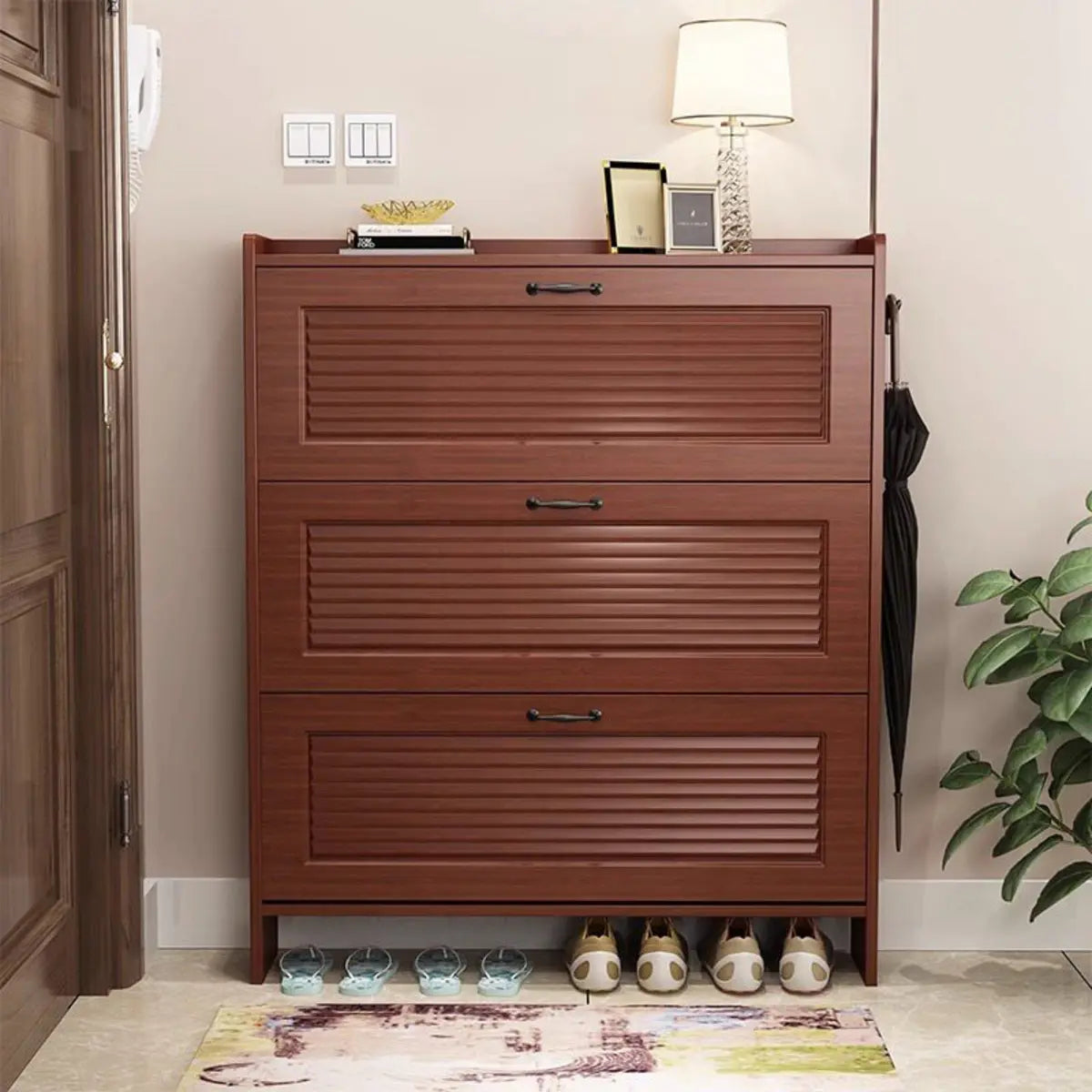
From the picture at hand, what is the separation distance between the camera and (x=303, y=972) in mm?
3213

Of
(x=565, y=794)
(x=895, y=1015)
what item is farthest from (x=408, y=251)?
(x=895, y=1015)

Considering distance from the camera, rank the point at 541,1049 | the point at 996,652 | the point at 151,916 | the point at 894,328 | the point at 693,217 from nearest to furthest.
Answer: the point at 541,1049 → the point at 996,652 → the point at 693,217 → the point at 894,328 → the point at 151,916

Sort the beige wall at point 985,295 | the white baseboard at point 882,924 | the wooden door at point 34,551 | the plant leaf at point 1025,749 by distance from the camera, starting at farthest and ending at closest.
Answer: the white baseboard at point 882,924
the beige wall at point 985,295
the plant leaf at point 1025,749
the wooden door at point 34,551

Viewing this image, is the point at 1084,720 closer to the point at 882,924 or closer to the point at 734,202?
the point at 882,924

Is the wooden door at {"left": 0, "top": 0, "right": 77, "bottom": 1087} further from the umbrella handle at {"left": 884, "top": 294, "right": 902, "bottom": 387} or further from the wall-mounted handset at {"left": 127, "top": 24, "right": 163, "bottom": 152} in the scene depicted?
the umbrella handle at {"left": 884, "top": 294, "right": 902, "bottom": 387}

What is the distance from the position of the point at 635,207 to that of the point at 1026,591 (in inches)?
40.6

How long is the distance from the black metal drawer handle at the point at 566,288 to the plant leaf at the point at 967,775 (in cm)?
114

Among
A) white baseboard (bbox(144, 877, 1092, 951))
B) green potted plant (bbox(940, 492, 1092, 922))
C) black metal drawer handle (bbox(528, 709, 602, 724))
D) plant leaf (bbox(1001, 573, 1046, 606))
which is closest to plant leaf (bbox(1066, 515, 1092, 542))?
green potted plant (bbox(940, 492, 1092, 922))

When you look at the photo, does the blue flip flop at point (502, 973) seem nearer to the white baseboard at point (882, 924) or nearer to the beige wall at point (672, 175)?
the white baseboard at point (882, 924)

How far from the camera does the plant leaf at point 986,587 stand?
3.09 m

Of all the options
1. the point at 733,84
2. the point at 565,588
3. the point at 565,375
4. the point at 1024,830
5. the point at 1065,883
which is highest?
the point at 733,84

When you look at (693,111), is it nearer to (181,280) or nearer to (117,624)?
(181,280)

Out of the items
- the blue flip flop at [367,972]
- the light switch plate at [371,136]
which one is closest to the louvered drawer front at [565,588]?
the blue flip flop at [367,972]

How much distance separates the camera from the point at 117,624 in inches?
126
